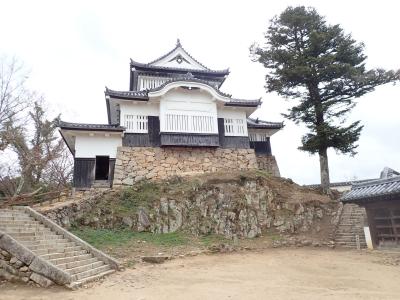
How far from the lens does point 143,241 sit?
525 inches

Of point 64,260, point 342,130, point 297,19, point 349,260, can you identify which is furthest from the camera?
point 297,19

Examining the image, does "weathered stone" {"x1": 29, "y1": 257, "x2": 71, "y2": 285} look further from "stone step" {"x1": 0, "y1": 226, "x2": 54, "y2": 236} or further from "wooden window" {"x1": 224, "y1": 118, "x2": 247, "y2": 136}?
"wooden window" {"x1": 224, "y1": 118, "x2": 247, "y2": 136}

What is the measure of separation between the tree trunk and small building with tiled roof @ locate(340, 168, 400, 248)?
17.3 ft

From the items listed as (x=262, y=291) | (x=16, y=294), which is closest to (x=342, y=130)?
(x=262, y=291)

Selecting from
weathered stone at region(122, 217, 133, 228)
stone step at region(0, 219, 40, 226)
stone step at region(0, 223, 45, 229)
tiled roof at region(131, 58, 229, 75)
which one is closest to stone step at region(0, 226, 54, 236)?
stone step at region(0, 223, 45, 229)

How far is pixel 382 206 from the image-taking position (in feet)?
44.8

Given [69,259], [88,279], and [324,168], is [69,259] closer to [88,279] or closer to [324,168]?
[88,279]

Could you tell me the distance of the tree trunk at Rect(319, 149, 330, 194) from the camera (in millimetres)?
20016

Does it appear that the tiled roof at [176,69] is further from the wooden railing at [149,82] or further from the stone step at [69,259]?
the stone step at [69,259]

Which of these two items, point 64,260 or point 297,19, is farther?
point 297,19

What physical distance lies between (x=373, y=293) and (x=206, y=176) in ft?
36.3

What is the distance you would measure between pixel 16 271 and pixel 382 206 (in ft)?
46.6

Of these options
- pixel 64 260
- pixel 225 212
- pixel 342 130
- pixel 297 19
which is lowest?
pixel 64 260

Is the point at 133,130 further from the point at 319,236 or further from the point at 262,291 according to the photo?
the point at 262,291
